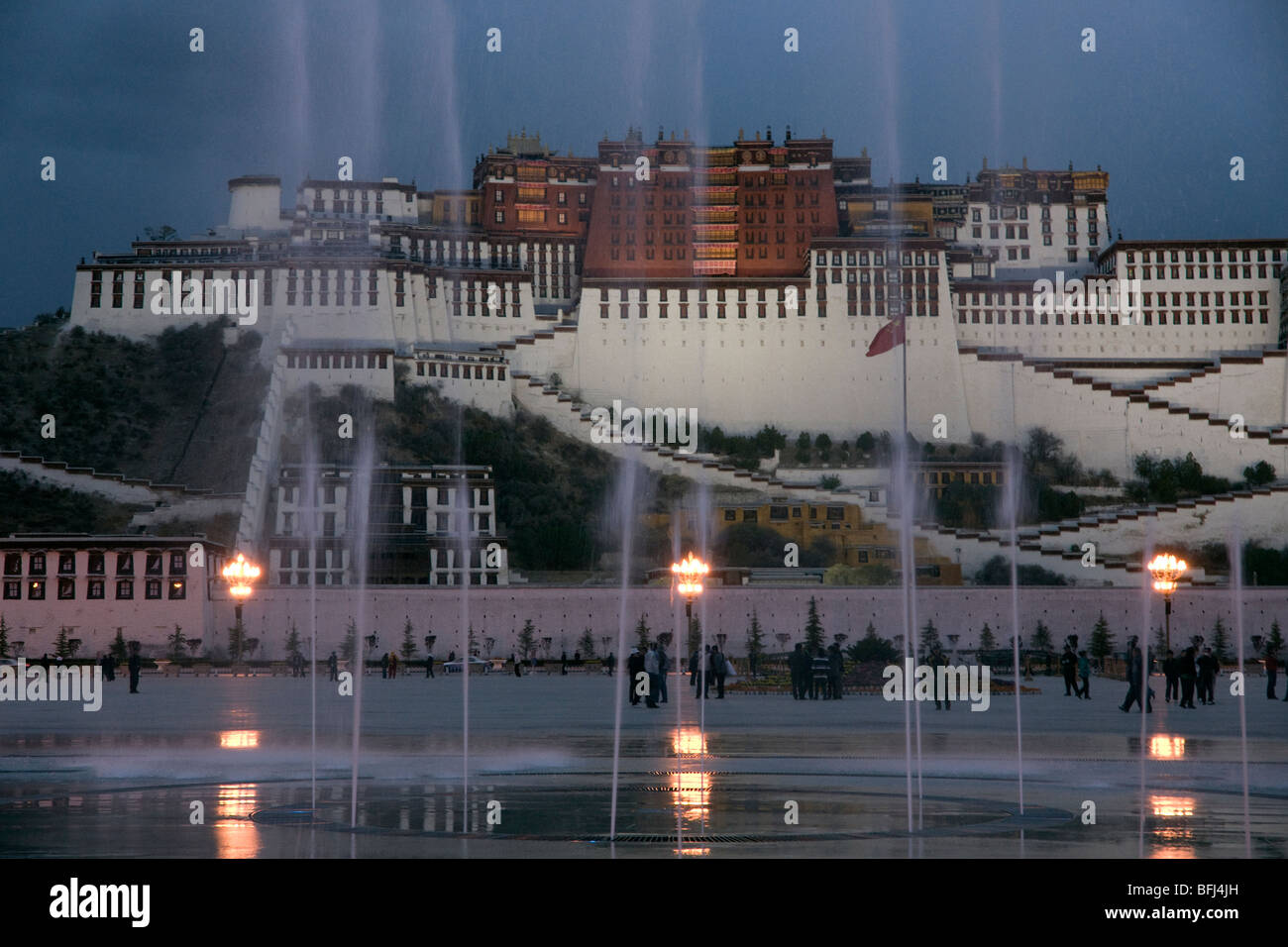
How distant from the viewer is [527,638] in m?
48.6

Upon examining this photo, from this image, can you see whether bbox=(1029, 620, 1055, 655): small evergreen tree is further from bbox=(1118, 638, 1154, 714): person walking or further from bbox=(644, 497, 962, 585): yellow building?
bbox=(1118, 638, 1154, 714): person walking


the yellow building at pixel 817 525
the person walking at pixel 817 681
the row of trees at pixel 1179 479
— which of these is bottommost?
the person walking at pixel 817 681

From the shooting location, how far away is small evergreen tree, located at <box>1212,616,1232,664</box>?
4562 cm

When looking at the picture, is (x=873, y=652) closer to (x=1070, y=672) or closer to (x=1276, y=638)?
(x=1070, y=672)

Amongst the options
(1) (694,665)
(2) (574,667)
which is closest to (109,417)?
(2) (574,667)

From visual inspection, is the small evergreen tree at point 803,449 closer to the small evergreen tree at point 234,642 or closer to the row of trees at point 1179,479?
the row of trees at point 1179,479

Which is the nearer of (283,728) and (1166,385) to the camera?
(283,728)

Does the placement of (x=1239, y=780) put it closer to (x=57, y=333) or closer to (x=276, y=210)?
(x=57, y=333)

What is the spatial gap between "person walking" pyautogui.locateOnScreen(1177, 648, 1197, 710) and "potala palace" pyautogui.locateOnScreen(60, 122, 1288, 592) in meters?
42.5

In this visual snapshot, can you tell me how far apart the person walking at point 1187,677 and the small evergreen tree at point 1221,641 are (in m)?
23.7

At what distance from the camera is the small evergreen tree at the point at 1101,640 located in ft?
149

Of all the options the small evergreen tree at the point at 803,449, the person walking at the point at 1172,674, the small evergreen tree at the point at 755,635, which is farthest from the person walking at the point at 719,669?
the small evergreen tree at the point at 803,449

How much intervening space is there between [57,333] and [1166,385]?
158 feet
